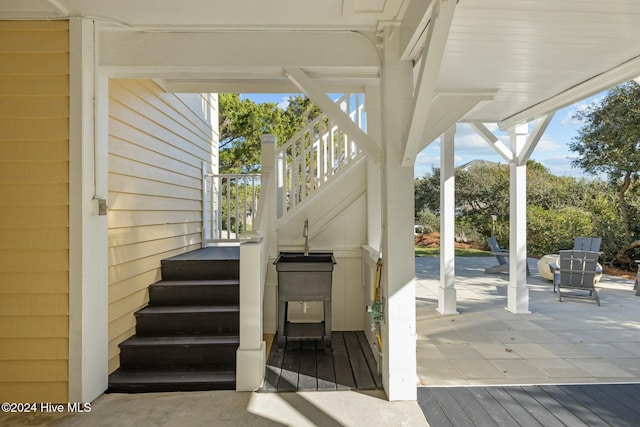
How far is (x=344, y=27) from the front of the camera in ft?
8.61

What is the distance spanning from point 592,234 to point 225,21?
10.4 meters

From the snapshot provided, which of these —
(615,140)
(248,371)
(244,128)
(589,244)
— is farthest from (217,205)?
(615,140)

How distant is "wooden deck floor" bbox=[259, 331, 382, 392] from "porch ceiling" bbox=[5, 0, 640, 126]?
7.51 ft

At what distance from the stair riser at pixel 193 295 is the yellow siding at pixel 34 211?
955 mm

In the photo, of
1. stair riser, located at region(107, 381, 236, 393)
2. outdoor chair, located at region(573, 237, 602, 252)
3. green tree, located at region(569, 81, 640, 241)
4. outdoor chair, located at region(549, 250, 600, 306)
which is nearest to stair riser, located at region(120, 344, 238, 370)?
stair riser, located at region(107, 381, 236, 393)

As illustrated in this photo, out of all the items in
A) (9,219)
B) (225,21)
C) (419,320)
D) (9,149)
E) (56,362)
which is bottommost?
(419,320)

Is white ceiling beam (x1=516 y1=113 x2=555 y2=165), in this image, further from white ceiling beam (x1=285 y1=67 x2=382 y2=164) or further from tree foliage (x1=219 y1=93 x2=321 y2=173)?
tree foliage (x1=219 y1=93 x2=321 y2=173)

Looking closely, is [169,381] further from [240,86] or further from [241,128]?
[241,128]

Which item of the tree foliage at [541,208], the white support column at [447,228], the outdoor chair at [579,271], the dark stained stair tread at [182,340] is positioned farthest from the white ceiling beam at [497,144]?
the tree foliage at [541,208]

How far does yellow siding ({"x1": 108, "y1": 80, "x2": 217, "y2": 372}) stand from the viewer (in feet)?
9.49

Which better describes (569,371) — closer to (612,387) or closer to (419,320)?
(612,387)

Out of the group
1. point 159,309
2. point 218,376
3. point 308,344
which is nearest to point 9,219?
point 159,309

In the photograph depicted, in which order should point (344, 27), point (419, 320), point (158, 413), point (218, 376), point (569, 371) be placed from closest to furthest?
point (158, 413) < point (344, 27) < point (218, 376) < point (569, 371) < point (419, 320)

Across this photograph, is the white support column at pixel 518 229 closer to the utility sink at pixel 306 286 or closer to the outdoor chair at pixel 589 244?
the utility sink at pixel 306 286
